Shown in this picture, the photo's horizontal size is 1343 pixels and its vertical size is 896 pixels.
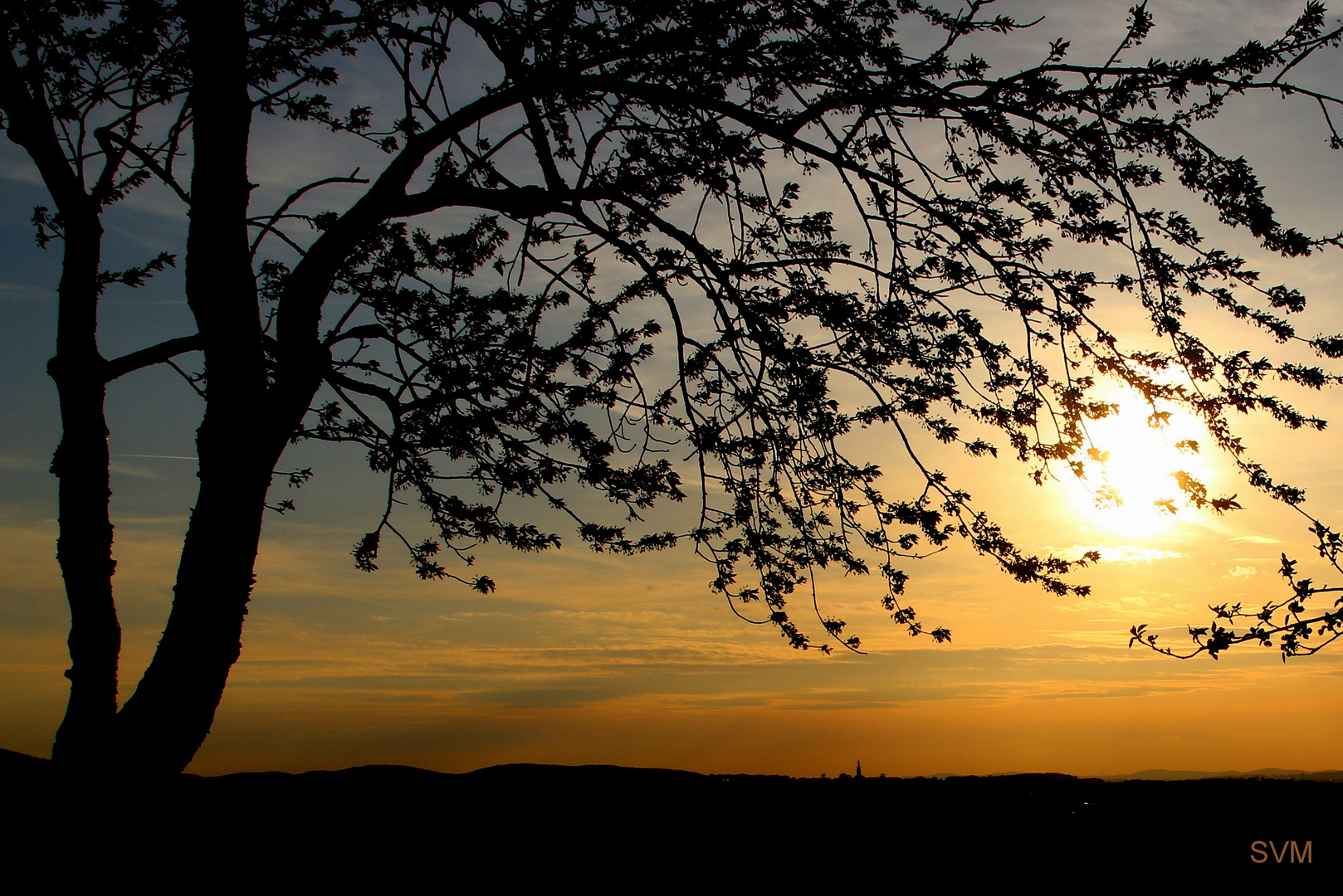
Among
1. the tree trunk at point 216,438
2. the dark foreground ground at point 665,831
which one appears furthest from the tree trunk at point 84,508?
the dark foreground ground at point 665,831

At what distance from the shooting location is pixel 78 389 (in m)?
8.18

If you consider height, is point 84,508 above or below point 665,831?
above

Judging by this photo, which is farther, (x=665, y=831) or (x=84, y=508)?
(x=84, y=508)

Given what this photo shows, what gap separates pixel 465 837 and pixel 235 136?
6073mm

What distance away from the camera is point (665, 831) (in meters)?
5.59

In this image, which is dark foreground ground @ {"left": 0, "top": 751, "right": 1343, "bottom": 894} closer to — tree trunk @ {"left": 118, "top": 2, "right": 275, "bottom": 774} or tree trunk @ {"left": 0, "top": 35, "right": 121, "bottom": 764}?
tree trunk @ {"left": 118, "top": 2, "right": 275, "bottom": 774}

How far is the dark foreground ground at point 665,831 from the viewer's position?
195 inches

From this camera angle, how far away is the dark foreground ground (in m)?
4.96

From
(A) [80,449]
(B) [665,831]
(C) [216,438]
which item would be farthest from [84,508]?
(B) [665,831]

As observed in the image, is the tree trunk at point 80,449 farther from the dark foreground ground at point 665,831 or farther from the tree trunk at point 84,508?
the dark foreground ground at point 665,831

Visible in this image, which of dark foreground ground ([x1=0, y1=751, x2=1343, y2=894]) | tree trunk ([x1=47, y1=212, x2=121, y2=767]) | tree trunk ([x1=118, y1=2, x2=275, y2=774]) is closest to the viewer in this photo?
dark foreground ground ([x1=0, y1=751, x2=1343, y2=894])

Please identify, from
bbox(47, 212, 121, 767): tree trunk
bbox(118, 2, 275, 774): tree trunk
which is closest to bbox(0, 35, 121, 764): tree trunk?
bbox(47, 212, 121, 767): tree trunk

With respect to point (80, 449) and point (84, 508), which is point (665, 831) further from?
point (80, 449)

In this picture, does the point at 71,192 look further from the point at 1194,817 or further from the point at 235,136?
the point at 1194,817
